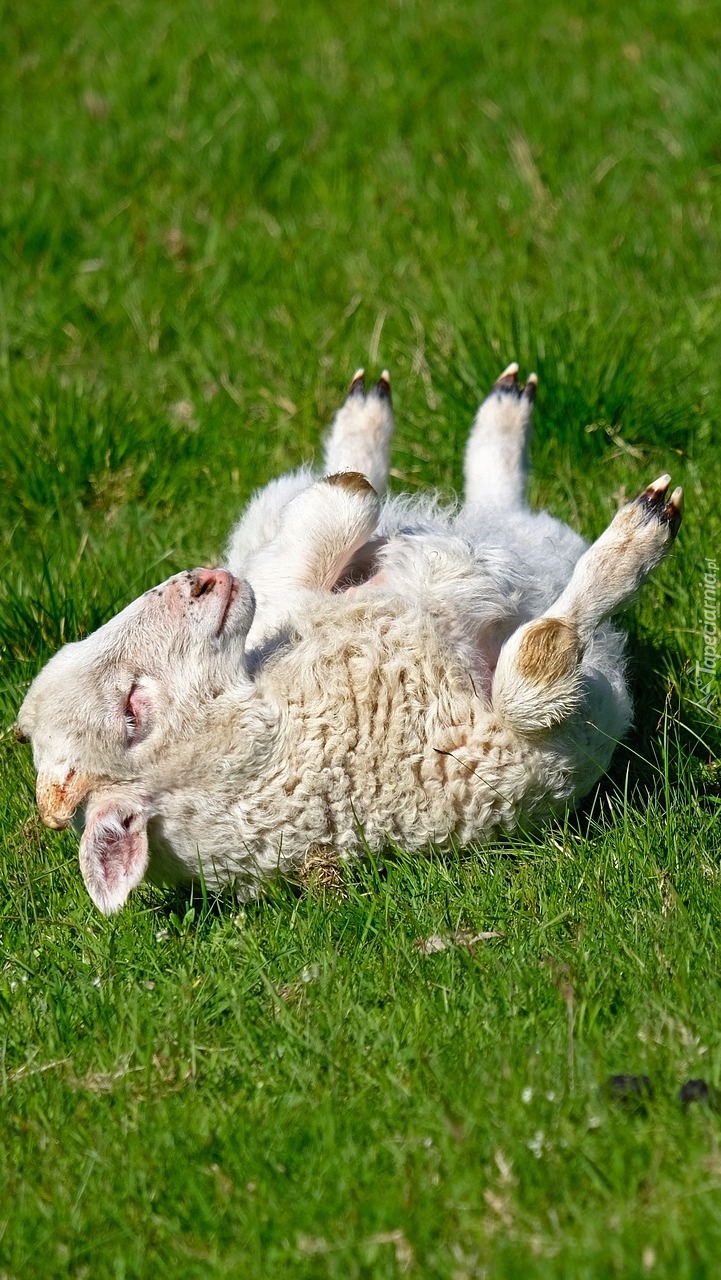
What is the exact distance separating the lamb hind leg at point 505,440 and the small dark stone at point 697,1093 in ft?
8.82

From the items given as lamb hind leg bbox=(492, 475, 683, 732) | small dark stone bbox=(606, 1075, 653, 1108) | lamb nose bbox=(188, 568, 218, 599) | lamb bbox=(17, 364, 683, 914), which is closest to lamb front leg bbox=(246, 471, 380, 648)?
lamb bbox=(17, 364, 683, 914)

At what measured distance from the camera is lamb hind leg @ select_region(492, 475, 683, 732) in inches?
148

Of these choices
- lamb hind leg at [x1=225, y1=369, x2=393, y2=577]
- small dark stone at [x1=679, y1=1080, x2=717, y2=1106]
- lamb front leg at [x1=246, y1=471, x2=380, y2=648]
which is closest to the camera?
small dark stone at [x1=679, y1=1080, x2=717, y2=1106]

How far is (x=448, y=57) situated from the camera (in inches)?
334

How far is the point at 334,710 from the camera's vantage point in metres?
3.95

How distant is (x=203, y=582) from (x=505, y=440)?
5.28 ft

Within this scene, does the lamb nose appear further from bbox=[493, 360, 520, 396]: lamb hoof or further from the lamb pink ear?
bbox=[493, 360, 520, 396]: lamb hoof

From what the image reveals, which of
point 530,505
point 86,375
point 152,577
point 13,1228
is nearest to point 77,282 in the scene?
point 86,375

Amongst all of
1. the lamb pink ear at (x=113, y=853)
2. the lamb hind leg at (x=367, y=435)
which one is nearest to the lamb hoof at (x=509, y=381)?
the lamb hind leg at (x=367, y=435)

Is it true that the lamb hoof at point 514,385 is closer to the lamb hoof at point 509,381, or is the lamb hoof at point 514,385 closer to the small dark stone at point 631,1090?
the lamb hoof at point 509,381

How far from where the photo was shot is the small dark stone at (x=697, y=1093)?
2783 millimetres

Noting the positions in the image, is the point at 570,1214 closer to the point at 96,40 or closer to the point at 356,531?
the point at 356,531

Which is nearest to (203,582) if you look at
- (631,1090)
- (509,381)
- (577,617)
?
(577,617)

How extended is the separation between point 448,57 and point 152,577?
4.71m
